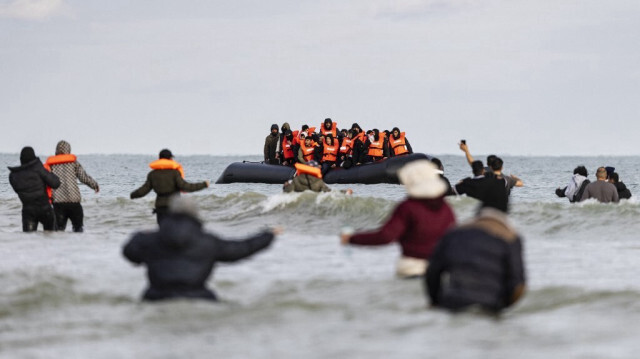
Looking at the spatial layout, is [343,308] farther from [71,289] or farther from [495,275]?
[71,289]

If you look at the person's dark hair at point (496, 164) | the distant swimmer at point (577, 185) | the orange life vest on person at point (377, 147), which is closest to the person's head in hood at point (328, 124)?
the orange life vest on person at point (377, 147)

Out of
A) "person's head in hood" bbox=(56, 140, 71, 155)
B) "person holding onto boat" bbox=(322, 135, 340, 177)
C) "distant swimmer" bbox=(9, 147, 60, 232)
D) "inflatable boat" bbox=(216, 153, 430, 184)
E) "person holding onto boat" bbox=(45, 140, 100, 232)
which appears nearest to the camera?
"distant swimmer" bbox=(9, 147, 60, 232)

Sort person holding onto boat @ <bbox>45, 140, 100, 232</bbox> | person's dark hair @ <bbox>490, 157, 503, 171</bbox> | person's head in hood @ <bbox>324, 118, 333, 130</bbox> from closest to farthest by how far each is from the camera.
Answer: person's dark hair @ <bbox>490, 157, 503, 171</bbox> < person holding onto boat @ <bbox>45, 140, 100, 232</bbox> < person's head in hood @ <bbox>324, 118, 333, 130</bbox>

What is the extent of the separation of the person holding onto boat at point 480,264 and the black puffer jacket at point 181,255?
149 centimetres

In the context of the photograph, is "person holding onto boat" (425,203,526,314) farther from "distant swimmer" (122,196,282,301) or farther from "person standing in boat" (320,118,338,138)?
"person standing in boat" (320,118,338,138)

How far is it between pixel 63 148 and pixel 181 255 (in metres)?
8.24

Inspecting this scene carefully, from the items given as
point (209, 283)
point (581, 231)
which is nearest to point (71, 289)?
point (209, 283)

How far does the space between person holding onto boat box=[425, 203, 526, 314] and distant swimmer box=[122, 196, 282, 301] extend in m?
1.48

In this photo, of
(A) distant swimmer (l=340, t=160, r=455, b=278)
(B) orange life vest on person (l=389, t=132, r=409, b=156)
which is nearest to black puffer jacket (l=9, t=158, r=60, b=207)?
(A) distant swimmer (l=340, t=160, r=455, b=278)

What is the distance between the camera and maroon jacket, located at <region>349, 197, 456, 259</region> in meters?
7.85

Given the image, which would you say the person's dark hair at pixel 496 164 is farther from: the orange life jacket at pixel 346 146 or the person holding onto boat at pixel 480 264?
the orange life jacket at pixel 346 146

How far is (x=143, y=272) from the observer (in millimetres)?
11484

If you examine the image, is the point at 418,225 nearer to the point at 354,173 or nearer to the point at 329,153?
the point at 329,153

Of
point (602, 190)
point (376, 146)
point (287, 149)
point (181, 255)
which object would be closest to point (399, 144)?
point (376, 146)
